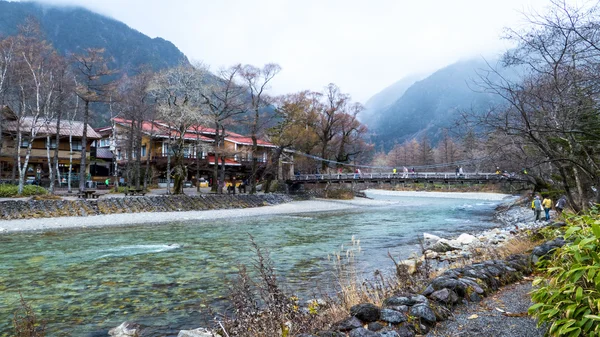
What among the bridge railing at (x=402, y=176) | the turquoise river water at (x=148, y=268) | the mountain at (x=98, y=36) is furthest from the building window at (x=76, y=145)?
the mountain at (x=98, y=36)

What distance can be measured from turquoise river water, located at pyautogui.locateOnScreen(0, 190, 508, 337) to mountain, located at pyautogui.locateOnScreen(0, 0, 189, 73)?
323ft

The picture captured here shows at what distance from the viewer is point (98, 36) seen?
11544cm

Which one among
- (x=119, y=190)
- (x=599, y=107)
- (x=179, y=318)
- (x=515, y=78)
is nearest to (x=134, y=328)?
(x=179, y=318)

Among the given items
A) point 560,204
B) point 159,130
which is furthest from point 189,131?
point 560,204

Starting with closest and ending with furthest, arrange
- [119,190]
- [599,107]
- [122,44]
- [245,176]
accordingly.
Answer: [599,107] < [119,190] < [245,176] < [122,44]

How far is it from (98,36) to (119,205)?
11820cm

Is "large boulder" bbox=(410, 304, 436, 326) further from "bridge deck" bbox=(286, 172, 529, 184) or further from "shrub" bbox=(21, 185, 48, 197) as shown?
"bridge deck" bbox=(286, 172, 529, 184)

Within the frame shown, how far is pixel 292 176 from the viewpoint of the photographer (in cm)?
4344

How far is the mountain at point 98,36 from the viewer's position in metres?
107

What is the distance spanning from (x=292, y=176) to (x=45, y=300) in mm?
37333

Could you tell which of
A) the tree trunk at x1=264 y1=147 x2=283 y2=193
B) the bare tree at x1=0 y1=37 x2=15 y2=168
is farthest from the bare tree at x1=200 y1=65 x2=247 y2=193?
the bare tree at x1=0 y1=37 x2=15 y2=168

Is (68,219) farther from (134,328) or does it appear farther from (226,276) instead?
(134,328)

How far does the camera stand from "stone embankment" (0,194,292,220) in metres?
17.8

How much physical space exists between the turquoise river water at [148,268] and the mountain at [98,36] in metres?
98.5
